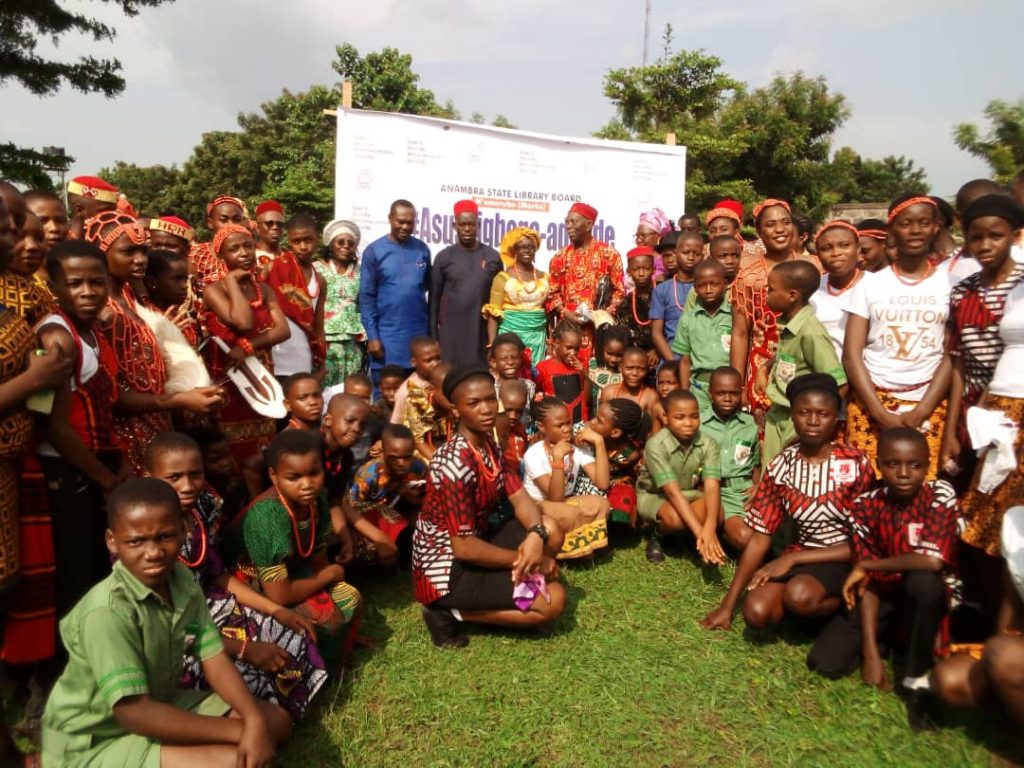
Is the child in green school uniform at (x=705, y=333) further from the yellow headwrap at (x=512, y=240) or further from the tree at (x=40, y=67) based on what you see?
the tree at (x=40, y=67)

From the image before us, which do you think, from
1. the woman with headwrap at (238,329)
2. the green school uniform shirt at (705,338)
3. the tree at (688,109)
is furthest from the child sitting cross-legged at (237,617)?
the tree at (688,109)

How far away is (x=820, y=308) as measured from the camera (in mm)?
4594

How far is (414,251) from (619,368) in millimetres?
2132

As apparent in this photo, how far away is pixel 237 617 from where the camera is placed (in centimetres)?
315

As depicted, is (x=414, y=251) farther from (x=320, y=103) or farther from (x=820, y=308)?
(x=320, y=103)

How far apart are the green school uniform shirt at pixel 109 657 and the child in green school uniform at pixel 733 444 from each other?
11.3 feet

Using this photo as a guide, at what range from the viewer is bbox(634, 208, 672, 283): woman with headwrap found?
22.2ft

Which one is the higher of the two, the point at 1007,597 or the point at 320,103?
the point at 320,103

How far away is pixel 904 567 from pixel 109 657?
10.5 ft

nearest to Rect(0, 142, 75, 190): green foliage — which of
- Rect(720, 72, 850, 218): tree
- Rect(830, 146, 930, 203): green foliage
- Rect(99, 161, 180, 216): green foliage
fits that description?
Rect(720, 72, 850, 218): tree

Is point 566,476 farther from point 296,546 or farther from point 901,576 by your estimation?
point 901,576

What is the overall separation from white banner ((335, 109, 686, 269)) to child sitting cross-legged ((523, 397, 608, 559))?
11.1 ft

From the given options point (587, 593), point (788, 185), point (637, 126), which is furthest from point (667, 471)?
point (788, 185)

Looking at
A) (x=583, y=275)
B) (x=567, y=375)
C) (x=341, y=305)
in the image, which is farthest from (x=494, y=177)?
(x=567, y=375)
